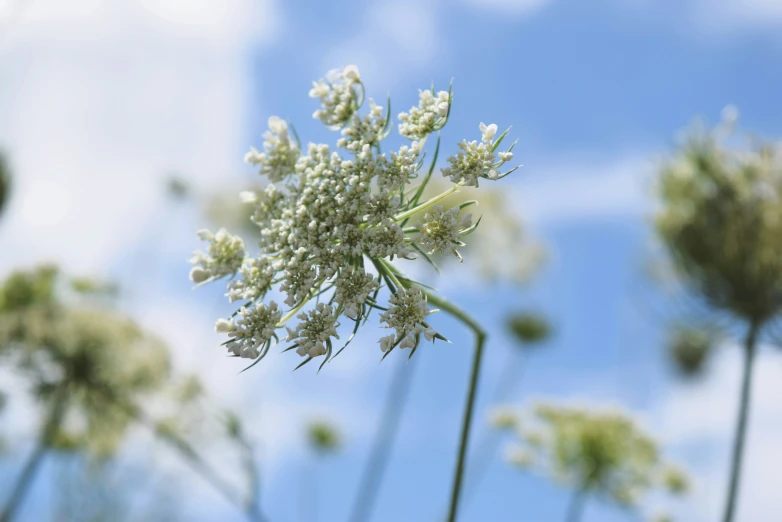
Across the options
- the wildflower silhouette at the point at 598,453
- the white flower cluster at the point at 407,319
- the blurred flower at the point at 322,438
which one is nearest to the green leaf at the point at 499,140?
the white flower cluster at the point at 407,319

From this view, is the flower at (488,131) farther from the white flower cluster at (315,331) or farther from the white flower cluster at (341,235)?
the white flower cluster at (315,331)

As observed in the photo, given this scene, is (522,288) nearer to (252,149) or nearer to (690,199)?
(690,199)

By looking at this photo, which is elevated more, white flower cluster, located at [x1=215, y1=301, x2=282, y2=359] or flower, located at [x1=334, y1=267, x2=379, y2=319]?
flower, located at [x1=334, y1=267, x2=379, y2=319]

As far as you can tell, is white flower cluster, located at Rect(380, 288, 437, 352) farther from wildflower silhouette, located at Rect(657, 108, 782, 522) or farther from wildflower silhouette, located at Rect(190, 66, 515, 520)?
wildflower silhouette, located at Rect(657, 108, 782, 522)

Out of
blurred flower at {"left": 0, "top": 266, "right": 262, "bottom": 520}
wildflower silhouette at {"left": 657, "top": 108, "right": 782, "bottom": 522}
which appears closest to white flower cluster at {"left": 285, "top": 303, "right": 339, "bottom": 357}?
blurred flower at {"left": 0, "top": 266, "right": 262, "bottom": 520}

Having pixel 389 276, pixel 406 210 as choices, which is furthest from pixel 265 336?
pixel 406 210

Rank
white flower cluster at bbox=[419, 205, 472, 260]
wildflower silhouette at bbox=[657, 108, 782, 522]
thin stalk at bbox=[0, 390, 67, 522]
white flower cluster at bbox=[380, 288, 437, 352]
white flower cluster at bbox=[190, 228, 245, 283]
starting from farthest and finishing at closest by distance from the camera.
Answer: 1. wildflower silhouette at bbox=[657, 108, 782, 522]
2. thin stalk at bbox=[0, 390, 67, 522]
3. white flower cluster at bbox=[190, 228, 245, 283]
4. white flower cluster at bbox=[419, 205, 472, 260]
5. white flower cluster at bbox=[380, 288, 437, 352]

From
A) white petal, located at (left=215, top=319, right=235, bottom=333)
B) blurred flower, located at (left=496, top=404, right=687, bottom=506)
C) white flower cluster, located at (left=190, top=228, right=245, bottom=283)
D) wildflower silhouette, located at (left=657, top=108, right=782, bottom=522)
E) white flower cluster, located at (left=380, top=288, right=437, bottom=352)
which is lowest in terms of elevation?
white petal, located at (left=215, top=319, right=235, bottom=333)

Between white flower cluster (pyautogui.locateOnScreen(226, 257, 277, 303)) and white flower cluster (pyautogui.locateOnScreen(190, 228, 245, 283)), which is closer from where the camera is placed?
white flower cluster (pyautogui.locateOnScreen(226, 257, 277, 303))
